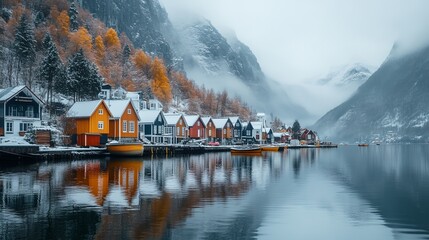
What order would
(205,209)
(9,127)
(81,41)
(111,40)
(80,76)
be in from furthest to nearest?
1. (111,40)
2. (81,41)
3. (80,76)
4. (9,127)
5. (205,209)

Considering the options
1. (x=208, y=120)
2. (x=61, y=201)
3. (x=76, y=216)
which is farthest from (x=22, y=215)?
(x=208, y=120)

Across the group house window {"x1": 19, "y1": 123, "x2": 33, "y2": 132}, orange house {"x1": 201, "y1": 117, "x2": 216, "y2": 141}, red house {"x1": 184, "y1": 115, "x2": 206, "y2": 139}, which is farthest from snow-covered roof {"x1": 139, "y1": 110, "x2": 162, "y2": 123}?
house window {"x1": 19, "y1": 123, "x2": 33, "y2": 132}

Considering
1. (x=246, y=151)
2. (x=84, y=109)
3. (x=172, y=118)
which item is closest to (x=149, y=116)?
(x=172, y=118)

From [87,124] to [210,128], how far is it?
198ft

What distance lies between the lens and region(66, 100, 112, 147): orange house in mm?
81812

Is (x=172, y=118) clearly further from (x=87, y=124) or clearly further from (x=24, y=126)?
(x=24, y=126)

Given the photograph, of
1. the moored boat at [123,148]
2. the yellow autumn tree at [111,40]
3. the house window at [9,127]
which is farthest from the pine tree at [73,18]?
the moored boat at [123,148]

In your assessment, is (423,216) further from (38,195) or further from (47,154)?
(47,154)

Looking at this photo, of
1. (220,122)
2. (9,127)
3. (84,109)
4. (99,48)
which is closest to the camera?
(9,127)

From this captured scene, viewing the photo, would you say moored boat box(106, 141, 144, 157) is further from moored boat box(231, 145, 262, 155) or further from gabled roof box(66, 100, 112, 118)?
moored boat box(231, 145, 262, 155)

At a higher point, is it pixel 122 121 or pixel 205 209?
pixel 122 121

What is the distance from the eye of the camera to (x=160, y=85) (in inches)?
6781

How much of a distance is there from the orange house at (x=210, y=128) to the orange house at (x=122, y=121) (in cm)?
4421

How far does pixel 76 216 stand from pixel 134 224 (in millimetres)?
3510
